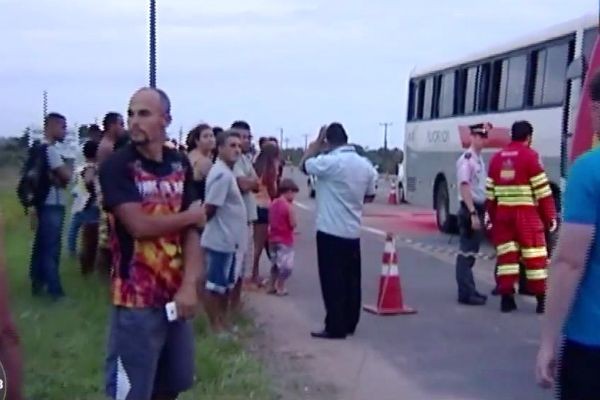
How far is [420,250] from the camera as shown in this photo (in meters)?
21.0

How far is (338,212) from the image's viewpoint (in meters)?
10.8

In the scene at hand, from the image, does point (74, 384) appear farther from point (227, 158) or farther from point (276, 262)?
point (276, 262)

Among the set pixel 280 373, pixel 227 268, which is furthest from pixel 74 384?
pixel 227 268

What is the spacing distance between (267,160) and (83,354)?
547cm

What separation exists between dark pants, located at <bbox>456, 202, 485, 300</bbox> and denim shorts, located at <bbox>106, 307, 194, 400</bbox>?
25.0 feet

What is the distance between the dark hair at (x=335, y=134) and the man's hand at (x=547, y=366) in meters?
6.22

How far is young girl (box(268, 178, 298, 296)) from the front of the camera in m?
13.7

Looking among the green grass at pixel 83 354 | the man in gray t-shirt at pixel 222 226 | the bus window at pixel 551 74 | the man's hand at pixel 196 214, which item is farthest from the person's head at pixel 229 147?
the bus window at pixel 551 74

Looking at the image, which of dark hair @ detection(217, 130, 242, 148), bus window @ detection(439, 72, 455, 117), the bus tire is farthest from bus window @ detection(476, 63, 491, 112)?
dark hair @ detection(217, 130, 242, 148)

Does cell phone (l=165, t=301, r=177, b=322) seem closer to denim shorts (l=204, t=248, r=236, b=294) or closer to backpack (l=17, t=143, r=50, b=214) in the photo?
denim shorts (l=204, t=248, r=236, b=294)

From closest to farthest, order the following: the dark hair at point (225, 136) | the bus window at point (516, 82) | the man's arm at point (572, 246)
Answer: the man's arm at point (572, 246)
the dark hair at point (225, 136)
the bus window at point (516, 82)

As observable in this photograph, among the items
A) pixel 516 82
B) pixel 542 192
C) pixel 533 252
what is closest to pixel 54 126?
pixel 542 192

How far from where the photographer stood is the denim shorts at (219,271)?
34.1ft

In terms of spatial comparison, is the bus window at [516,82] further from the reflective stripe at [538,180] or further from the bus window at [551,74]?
the reflective stripe at [538,180]
